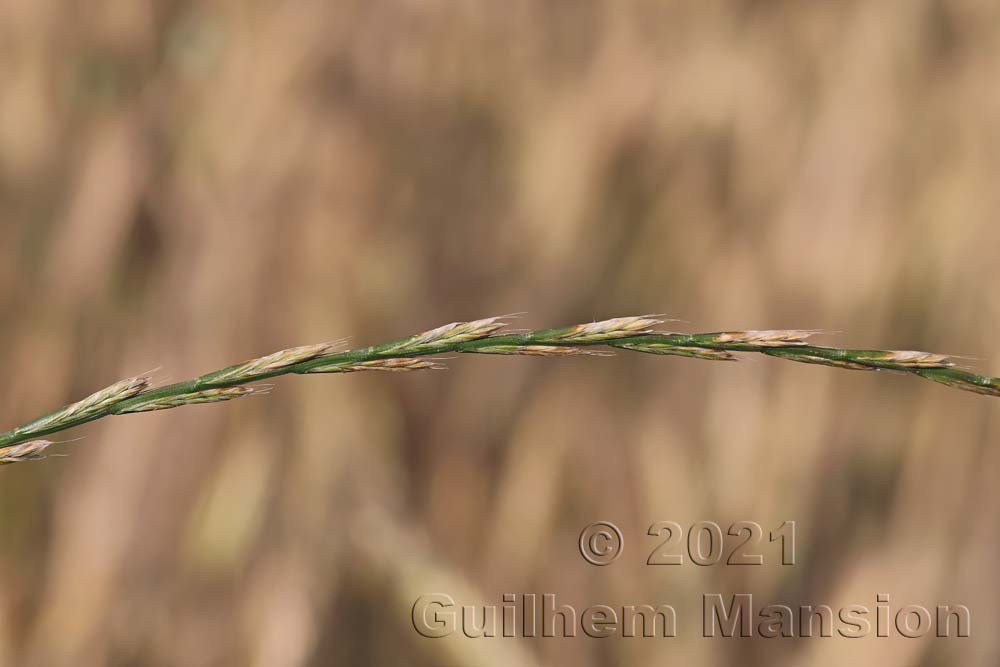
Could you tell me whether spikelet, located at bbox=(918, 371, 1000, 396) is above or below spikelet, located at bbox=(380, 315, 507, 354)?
below

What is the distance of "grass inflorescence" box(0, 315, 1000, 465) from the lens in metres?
0.46

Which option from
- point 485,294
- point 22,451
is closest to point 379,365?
point 22,451

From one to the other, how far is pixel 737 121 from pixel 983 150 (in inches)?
12.4

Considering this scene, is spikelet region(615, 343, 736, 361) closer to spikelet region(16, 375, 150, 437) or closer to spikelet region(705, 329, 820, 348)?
spikelet region(705, 329, 820, 348)

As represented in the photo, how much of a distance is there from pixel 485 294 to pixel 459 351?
0.83 m

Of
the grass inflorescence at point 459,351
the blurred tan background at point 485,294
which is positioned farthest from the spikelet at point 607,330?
the blurred tan background at point 485,294

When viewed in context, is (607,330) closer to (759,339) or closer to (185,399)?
(759,339)

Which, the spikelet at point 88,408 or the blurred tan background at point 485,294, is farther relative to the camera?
the blurred tan background at point 485,294

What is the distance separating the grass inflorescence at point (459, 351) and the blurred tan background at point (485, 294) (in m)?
0.75

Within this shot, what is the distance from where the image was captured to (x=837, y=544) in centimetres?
134

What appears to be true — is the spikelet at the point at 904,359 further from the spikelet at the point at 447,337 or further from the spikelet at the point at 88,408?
the spikelet at the point at 88,408

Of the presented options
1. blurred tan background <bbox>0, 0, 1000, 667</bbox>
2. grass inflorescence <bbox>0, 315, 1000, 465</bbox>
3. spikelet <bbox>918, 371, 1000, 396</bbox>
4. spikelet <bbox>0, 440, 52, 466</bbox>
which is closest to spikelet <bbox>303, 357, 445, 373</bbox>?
grass inflorescence <bbox>0, 315, 1000, 465</bbox>

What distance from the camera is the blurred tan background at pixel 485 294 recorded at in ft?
4.01

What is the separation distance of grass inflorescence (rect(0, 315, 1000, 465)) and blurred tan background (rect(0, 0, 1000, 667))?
2.46 ft
